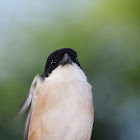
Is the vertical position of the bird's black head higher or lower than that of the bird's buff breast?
higher

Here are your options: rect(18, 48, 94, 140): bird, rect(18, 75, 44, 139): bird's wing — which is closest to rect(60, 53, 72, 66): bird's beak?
rect(18, 48, 94, 140): bird

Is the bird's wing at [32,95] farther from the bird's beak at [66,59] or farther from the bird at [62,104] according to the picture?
the bird's beak at [66,59]

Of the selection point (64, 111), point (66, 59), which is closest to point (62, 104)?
point (64, 111)

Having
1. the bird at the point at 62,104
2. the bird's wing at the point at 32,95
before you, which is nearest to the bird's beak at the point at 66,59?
the bird at the point at 62,104

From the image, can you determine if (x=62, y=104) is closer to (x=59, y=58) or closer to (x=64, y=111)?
(x=64, y=111)

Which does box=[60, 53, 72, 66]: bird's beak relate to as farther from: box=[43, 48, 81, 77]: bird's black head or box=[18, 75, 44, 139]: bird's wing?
box=[18, 75, 44, 139]: bird's wing

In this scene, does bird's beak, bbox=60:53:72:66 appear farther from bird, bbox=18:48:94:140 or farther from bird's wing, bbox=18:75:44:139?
bird's wing, bbox=18:75:44:139

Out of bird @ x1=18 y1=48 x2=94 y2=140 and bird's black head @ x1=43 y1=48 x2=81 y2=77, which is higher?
bird's black head @ x1=43 y1=48 x2=81 y2=77
